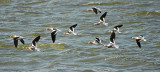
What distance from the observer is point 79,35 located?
2042cm

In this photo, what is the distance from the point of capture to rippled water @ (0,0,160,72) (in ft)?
50.5

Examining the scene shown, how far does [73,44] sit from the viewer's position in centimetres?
1866

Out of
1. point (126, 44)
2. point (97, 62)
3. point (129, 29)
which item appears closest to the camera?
point (97, 62)

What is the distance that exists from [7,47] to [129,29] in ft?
24.1

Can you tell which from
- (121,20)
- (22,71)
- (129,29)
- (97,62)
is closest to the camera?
(22,71)

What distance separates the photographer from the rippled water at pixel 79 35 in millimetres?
15385

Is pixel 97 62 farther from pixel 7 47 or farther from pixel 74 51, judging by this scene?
pixel 7 47

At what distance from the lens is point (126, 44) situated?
18422 millimetres

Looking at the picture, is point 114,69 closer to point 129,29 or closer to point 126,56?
point 126,56

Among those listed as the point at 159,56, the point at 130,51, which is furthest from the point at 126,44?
the point at 159,56

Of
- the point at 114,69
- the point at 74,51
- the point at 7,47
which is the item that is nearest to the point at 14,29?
the point at 7,47

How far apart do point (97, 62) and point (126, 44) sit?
316 cm

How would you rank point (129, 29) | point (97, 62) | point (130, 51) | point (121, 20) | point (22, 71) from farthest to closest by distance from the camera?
point (121, 20) → point (129, 29) → point (130, 51) → point (97, 62) → point (22, 71)

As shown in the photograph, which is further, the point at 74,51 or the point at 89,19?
the point at 89,19
